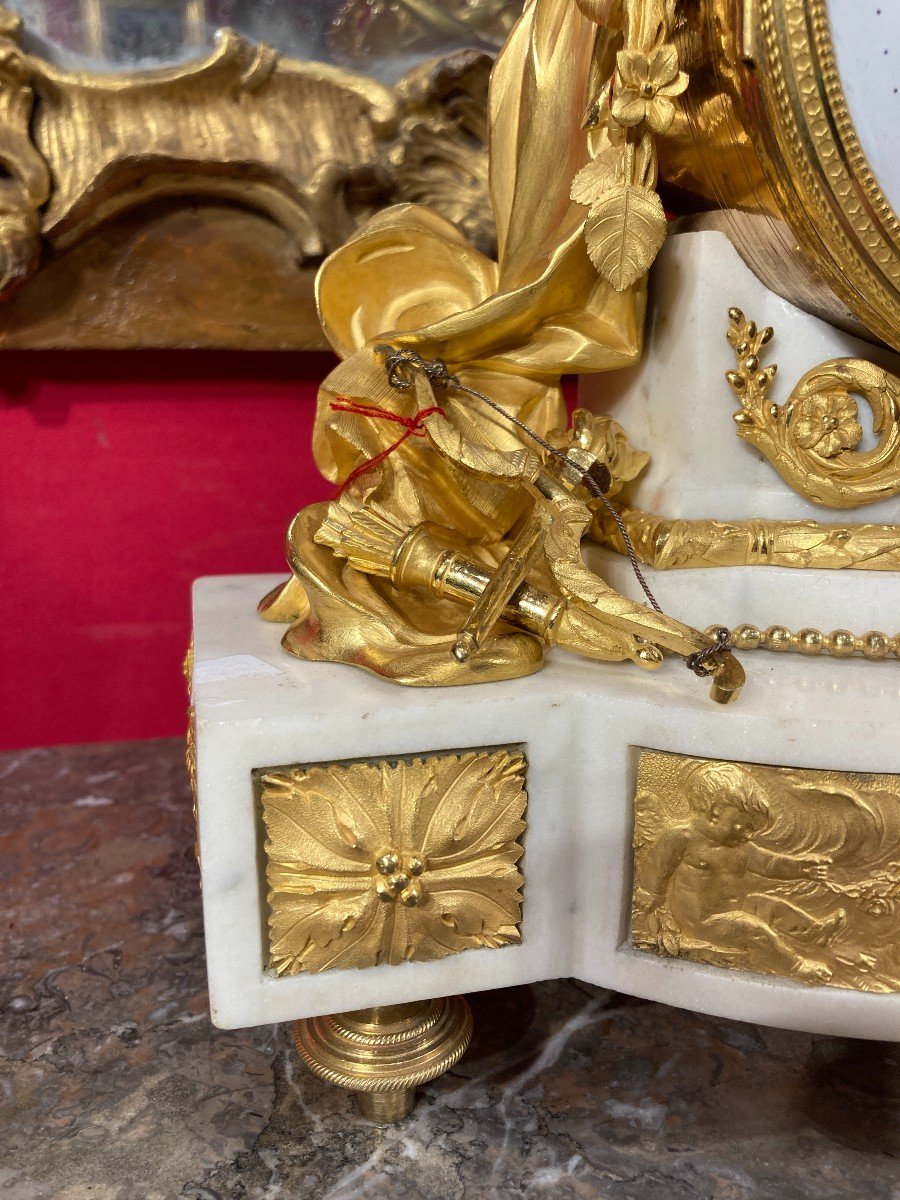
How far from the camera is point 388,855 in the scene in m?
0.61

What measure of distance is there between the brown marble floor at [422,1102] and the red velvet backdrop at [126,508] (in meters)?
0.34

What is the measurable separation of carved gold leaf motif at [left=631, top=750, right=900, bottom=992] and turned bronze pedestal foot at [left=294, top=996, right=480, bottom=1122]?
0.18m

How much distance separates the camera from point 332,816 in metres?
0.60

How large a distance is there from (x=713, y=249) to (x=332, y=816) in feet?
1.57

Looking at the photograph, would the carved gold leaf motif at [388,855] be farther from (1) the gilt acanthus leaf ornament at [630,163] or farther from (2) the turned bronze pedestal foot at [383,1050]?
(1) the gilt acanthus leaf ornament at [630,163]

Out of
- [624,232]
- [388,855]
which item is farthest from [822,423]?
[388,855]

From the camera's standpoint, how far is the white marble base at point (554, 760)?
0.58 metres

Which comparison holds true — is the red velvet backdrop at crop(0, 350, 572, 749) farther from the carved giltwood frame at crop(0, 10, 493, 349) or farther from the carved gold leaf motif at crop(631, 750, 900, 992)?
the carved gold leaf motif at crop(631, 750, 900, 992)

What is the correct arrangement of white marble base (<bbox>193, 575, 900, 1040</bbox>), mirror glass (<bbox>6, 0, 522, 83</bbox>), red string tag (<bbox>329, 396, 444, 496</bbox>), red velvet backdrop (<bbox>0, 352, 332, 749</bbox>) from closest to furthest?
white marble base (<bbox>193, 575, 900, 1040</bbox>) < red string tag (<bbox>329, 396, 444, 496</bbox>) < mirror glass (<bbox>6, 0, 522, 83</bbox>) < red velvet backdrop (<bbox>0, 352, 332, 749</bbox>)

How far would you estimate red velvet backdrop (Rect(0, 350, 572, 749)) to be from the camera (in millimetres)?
1075

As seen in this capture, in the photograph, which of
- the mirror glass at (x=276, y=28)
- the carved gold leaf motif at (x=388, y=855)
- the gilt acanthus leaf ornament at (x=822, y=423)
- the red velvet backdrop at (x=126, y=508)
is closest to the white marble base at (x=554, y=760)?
the carved gold leaf motif at (x=388, y=855)

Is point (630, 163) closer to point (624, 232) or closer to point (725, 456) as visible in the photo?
point (624, 232)

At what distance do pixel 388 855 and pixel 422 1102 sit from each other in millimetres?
216

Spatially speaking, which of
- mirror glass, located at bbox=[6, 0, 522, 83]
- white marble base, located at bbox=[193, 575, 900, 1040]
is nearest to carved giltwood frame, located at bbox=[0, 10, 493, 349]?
mirror glass, located at bbox=[6, 0, 522, 83]
